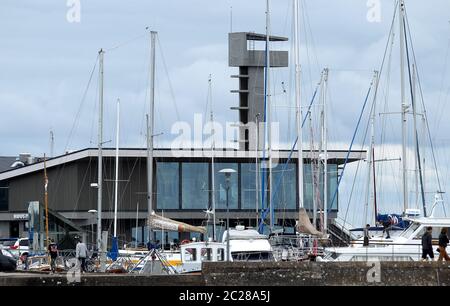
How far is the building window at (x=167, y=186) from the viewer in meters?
76.9

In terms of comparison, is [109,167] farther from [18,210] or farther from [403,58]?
[403,58]

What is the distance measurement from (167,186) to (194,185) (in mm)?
1978

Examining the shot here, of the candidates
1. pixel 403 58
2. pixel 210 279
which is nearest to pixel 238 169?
pixel 403 58

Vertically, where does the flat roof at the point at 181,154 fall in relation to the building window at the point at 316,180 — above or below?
above

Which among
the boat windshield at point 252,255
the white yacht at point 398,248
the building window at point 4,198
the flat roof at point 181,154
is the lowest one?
the boat windshield at point 252,255

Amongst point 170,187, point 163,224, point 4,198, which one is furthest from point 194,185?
point 163,224

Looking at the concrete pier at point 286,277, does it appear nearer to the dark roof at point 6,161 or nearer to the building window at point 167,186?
the building window at point 167,186

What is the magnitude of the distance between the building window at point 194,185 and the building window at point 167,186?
0.51 metres

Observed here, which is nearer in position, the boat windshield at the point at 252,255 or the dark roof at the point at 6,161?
the boat windshield at the point at 252,255

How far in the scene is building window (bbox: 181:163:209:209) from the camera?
77.1m

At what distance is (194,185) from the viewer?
77375 millimetres

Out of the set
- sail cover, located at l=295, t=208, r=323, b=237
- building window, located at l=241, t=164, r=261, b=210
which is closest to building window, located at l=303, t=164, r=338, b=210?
building window, located at l=241, t=164, r=261, b=210

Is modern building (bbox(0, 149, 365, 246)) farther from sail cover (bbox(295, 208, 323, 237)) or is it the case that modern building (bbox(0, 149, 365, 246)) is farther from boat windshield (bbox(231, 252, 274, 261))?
boat windshield (bbox(231, 252, 274, 261))

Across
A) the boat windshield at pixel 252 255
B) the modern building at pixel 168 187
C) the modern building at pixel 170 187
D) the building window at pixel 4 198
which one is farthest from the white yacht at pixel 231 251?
the building window at pixel 4 198
